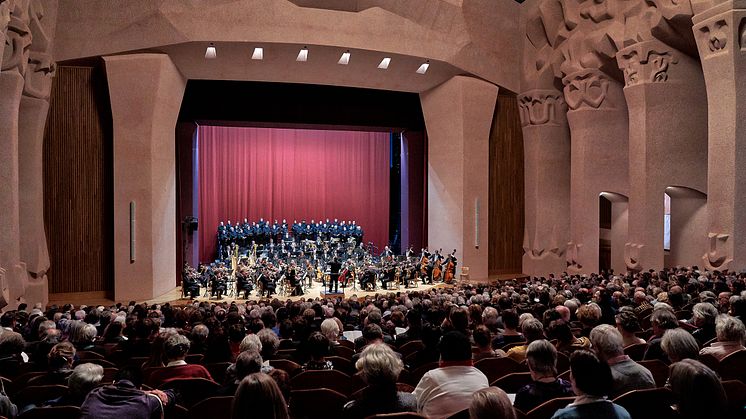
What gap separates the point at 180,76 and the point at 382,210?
1057cm

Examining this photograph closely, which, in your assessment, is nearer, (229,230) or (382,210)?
(229,230)

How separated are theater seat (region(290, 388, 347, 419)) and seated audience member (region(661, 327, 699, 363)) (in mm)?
2098

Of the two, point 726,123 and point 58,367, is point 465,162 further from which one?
point 58,367

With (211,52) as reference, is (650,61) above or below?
below

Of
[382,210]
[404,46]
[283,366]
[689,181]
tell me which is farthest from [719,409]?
[382,210]

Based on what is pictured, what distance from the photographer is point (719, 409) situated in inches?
104

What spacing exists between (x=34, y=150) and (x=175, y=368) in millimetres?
12242

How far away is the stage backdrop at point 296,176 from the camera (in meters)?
23.1

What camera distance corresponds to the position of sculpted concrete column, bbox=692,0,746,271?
37.4 feet

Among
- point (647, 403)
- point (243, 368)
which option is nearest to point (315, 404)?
point (243, 368)

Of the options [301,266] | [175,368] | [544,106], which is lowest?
[301,266]

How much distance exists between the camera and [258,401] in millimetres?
2357

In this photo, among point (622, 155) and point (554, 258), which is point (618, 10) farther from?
point (554, 258)

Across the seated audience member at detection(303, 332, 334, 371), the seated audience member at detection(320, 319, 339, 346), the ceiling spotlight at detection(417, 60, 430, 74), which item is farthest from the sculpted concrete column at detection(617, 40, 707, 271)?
the seated audience member at detection(303, 332, 334, 371)
